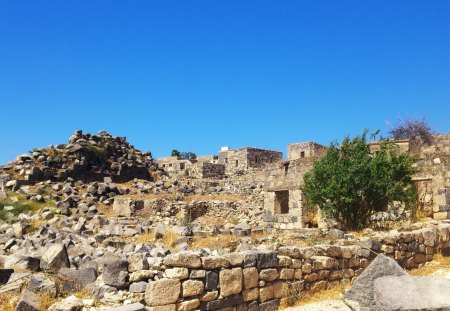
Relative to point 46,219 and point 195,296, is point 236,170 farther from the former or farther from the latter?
point 195,296

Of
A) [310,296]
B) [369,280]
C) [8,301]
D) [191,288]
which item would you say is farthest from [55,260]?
[369,280]

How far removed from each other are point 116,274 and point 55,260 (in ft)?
6.14

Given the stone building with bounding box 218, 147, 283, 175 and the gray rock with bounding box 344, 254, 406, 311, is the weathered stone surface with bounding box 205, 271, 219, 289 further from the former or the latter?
the stone building with bounding box 218, 147, 283, 175

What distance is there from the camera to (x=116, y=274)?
6.13 metres

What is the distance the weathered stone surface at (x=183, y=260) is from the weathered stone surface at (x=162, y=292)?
243 mm

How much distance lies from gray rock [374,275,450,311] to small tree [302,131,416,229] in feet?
26.7

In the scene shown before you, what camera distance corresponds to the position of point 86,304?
19.2 ft

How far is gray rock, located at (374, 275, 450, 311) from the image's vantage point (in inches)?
191

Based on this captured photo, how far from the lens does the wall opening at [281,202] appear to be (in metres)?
19.0

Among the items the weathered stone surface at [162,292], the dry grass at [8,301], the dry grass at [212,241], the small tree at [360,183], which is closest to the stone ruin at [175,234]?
the weathered stone surface at [162,292]

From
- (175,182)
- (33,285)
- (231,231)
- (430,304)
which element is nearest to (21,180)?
(175,182)

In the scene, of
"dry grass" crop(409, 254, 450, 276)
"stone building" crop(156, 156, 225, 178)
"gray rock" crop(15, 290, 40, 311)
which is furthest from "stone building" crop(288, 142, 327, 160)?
"gray rock" crop(15, 290, 40, 311)

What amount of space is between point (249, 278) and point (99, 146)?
2492 centimetres

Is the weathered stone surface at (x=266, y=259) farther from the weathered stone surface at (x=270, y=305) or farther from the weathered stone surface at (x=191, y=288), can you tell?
the weathered stone surface at (x=191, y=288)
